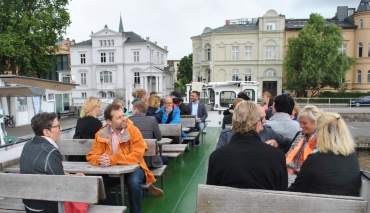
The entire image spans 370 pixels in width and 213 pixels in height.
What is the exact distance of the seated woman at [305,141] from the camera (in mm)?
3543

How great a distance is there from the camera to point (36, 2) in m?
28.7

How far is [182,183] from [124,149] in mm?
1869

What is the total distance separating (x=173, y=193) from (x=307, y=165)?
2692 mm

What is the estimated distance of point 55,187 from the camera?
2732 mm

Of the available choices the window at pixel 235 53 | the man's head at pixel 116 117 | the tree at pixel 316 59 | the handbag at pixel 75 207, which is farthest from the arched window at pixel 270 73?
the handbag at pixel 75 207

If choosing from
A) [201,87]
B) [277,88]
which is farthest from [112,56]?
[201,87]

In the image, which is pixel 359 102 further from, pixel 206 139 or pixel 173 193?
pixel 173 193

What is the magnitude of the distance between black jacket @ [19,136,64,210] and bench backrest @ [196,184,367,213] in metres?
1.44

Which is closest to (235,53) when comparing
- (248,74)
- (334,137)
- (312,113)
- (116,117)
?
(248,74)

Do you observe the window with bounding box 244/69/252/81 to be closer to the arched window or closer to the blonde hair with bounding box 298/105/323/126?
the arched window

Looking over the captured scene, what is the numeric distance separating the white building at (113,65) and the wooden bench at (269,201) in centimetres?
4846

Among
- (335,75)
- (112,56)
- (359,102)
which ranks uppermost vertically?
(112,56)

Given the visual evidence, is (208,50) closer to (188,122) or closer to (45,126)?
(188,122)

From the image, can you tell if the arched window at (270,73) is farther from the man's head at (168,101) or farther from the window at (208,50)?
the man's head at (168,101)
